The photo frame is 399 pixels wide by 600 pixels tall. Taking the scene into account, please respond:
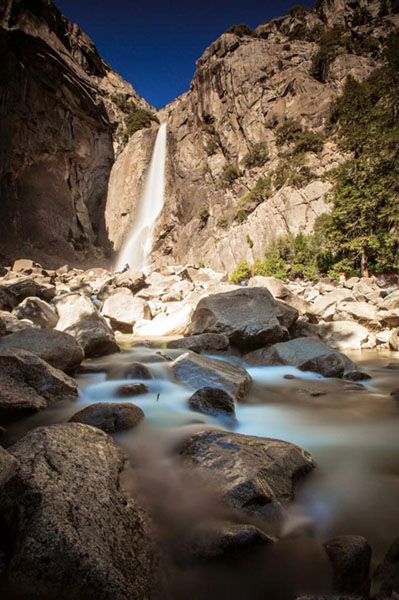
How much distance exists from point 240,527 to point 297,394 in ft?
9.81

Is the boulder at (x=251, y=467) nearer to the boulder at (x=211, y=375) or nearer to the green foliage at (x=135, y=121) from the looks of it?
the boulder at (x=211, y=375)

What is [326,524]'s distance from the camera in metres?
1.77

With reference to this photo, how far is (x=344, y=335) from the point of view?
25.8ft

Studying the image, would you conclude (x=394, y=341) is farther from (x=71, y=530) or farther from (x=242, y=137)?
(x=242, y=137)

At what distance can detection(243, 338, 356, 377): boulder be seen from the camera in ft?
17.1

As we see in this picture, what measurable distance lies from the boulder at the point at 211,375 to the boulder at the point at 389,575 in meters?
2.52

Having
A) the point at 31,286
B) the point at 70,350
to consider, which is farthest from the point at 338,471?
the point at 31,286

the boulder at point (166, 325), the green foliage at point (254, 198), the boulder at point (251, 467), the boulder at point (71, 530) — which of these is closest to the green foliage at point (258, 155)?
the green foliage at point (254, 198)

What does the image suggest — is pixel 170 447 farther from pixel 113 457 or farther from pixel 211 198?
pixel 211 198

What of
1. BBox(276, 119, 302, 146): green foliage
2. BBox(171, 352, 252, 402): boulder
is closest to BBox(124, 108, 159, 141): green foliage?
BBox(276, 119, 302, 146): green foliage

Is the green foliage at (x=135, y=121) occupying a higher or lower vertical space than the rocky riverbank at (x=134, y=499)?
higher

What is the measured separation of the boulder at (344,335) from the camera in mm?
7664

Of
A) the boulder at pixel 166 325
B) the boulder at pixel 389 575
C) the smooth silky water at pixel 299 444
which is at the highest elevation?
the boulder at pixel 166 325

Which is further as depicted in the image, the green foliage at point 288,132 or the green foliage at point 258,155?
the green foliage at point 258,155
